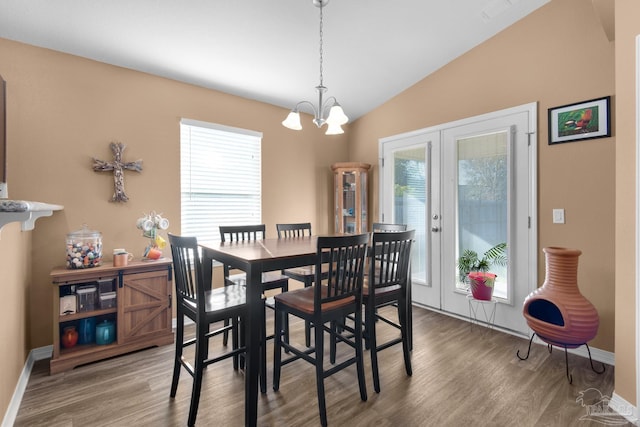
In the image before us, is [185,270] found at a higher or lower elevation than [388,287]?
higher

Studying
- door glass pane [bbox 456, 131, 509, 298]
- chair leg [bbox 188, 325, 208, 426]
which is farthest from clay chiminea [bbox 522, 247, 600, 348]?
chair leg [bbox 188, 325, 208, 426]

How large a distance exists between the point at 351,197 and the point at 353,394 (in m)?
2.72

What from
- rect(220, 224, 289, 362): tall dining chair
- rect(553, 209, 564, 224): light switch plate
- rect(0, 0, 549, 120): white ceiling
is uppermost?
rect(0, 0, 549, 120): white ceiling

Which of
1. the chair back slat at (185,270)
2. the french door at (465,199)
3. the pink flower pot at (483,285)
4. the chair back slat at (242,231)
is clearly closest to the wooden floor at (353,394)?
the pink flower pot at (483,285)

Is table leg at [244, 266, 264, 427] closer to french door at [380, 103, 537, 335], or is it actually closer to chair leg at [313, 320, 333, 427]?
chair leg at [313, 320, 333, 427]

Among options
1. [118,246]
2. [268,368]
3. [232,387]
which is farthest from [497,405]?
[118,246]

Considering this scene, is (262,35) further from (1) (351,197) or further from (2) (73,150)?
(1) (351,197)

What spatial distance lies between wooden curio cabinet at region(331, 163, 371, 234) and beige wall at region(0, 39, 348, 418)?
168 cm

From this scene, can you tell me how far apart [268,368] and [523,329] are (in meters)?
2.44

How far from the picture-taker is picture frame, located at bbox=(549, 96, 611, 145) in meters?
2.49

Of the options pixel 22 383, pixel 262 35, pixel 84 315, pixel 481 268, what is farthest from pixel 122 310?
pixel 481 268

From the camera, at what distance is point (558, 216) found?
9.05 feet

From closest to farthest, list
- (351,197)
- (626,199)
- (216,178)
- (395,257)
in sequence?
(626,199), (395,257), (216,178), (351,197)

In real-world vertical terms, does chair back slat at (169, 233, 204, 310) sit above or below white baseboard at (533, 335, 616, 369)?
above
